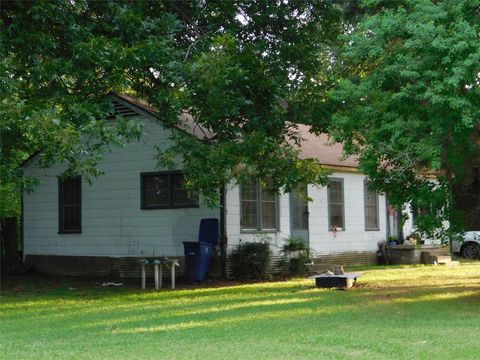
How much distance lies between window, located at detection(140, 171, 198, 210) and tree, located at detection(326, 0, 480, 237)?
6.56 meters

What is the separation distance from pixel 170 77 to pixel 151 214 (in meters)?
6.57

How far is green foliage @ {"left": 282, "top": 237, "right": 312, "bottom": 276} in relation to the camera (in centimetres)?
1978

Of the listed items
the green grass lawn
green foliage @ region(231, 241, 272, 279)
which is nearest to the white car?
the green grass lawn

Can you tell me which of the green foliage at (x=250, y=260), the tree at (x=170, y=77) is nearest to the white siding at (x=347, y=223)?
the green foliage at (x=250, y=260)

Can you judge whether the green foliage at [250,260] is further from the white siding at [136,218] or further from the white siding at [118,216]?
the white siding at [118,216]

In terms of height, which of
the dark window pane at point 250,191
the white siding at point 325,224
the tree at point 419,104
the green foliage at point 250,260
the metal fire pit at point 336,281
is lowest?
the metal fire pit at point 336,281

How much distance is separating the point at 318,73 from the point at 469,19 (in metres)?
5.55

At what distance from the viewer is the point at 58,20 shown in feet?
43.7

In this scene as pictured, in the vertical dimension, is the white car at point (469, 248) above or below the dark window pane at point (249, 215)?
below

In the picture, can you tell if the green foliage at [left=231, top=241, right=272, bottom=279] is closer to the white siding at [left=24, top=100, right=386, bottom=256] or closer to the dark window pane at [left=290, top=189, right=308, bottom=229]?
the white siding at [left=24, top=100, right=386, bottom=256]

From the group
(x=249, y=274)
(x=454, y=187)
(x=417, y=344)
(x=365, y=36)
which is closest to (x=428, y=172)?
(x=454, y=187)

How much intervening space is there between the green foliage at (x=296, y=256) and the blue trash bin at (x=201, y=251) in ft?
7.52

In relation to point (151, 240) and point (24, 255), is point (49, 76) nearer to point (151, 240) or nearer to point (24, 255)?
point (151, 240)

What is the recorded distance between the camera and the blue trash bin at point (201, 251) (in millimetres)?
18172
